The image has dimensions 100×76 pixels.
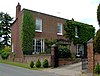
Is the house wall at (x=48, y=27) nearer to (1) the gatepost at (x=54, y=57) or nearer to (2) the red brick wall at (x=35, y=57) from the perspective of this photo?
(2) the red brick wall at (x=35, y=57)

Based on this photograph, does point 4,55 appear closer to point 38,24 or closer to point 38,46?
point 38,46

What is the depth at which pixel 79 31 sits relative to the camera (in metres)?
42.8

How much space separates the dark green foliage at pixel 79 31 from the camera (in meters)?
41.0

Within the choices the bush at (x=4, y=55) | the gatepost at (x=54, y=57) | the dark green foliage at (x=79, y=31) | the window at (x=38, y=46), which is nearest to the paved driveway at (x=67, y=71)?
the gatepost at (x=54, y=57)

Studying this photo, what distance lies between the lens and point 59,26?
4175 centimetres

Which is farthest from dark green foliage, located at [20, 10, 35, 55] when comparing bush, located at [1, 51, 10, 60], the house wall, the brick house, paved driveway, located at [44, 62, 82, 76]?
paved driveway, located at [44, 62, 82, 76]

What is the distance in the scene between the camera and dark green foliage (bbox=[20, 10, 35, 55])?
35.6 m

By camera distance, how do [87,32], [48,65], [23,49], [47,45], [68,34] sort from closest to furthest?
[48,65] → [23,49] → [47,45] → [68,34] → [87,32]

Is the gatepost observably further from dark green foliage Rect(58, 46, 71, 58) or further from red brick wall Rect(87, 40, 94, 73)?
red brick wall Rect(87, 40, 94, 73)

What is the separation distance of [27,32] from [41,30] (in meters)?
2.93

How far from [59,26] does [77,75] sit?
69.3ft

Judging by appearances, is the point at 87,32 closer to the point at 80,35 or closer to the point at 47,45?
the point at 80,35

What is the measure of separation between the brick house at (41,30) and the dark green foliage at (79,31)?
3.28 ft

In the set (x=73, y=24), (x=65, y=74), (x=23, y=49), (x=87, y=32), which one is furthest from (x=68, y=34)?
(x=65, y=74)
